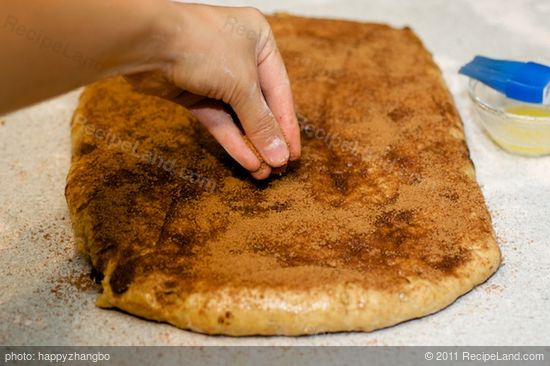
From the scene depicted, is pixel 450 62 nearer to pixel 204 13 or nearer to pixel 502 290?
pixel 502 290

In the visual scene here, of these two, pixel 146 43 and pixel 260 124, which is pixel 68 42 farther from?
pixel 260 124

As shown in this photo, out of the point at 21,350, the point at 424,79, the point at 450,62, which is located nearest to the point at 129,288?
the point at 21,350

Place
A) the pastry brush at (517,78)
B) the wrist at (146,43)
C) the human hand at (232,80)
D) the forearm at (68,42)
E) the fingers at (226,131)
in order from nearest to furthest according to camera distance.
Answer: the forearm at (68,42) → the wrist at (146,43) → the human hand at (232,80) → the fingers at (226,131) → the pastry brush at (517,78)

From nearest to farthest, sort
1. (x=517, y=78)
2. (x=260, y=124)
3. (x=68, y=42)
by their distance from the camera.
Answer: (x=68, y=42), (x=260, y=124), (x=517, y=78)

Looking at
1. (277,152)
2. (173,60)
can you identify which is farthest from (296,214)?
(173,60)

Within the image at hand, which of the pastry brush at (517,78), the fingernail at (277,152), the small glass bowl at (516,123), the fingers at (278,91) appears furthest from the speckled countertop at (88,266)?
the fingers at (278,91)

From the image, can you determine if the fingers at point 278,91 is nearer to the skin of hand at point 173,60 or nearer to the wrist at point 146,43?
the skin of hand at point 173,60
